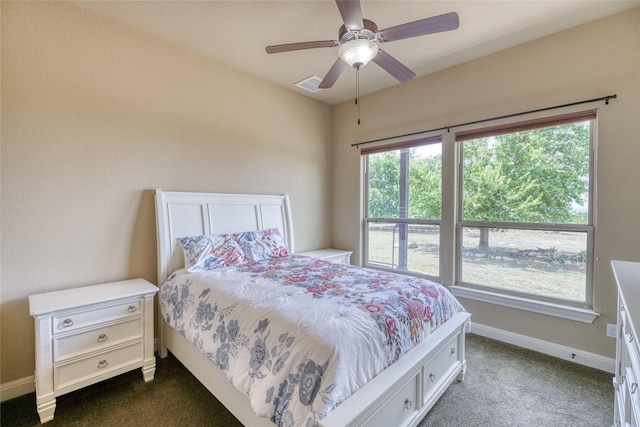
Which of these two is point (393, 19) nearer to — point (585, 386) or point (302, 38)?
point (302, 38)

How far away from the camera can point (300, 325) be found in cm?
134

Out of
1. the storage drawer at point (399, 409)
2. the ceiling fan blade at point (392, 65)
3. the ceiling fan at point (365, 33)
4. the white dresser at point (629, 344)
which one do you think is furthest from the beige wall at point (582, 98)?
the storage drawer at point (399, 409)

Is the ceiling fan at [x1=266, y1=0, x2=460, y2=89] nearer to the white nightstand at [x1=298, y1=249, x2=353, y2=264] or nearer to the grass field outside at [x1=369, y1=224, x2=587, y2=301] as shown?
the grass field outside at [x1=369, y1=224, x2=587, y2=301]

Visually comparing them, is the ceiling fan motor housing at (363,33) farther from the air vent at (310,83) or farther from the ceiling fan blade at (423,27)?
the air vent at (310,83)

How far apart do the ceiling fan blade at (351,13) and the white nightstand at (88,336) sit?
2.28m

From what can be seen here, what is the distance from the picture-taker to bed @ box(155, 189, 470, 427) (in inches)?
46.5

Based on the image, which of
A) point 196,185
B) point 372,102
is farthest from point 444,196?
point 196,185

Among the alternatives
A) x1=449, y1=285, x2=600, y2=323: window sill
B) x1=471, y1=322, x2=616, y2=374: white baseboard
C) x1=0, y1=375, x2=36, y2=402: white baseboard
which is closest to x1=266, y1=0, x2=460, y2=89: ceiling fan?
x1=449, y1=285, x2=600, y2=323: window sill

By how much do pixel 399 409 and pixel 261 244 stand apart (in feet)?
6.18

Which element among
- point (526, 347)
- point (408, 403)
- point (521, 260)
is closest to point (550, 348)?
point (526, 347)

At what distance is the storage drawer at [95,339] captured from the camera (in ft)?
5.78

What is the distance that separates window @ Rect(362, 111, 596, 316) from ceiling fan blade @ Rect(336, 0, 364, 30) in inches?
73.6

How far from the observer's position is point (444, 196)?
3139 millimetres

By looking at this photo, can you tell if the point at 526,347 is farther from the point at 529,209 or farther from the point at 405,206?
the point at 405,206
